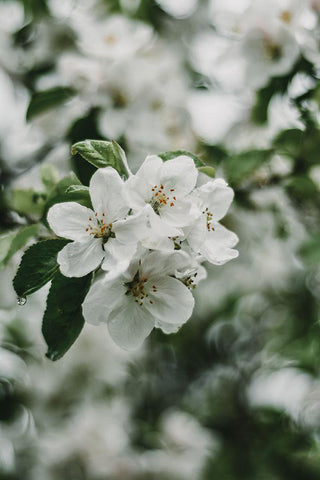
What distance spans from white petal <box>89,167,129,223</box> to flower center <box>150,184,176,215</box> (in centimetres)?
5

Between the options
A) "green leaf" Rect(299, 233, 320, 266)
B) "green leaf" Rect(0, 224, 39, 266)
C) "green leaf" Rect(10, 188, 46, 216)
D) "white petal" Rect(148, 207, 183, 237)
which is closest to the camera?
"white petal" Rect(148, 207, 183, 237)

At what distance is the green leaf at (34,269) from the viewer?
32.6 inches

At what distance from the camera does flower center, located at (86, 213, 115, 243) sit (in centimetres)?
84

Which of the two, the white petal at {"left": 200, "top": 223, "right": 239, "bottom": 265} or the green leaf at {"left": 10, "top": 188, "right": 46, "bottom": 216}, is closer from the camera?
the white petal at {"left": 200, "top": 223, "right": 239, "bottom": 265}

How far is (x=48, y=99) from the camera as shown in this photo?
170 cm

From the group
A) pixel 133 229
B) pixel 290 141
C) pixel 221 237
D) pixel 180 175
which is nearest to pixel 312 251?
pixel 290 141

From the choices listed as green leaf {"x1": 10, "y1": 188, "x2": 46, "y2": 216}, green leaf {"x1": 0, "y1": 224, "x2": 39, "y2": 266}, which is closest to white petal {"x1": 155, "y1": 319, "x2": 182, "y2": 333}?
green leaf {"x1": 0, "y1": 224, "x2": 39, "y2": 266}

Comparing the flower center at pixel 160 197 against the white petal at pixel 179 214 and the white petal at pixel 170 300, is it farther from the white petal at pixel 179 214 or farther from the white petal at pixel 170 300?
the white petal at pixel 170 300

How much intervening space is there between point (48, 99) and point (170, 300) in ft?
3.59

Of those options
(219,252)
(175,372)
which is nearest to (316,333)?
(219,252)

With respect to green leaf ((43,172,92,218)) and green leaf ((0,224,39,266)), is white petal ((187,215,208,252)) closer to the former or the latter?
green leaf ((43,172,92,218))

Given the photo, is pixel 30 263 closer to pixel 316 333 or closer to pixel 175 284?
pixel 175 284

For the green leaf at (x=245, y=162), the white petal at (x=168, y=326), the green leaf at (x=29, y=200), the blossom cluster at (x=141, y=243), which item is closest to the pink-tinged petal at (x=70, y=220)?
the blossom cluster at (x=141, y=243)

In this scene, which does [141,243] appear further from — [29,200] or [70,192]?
[29,200]
